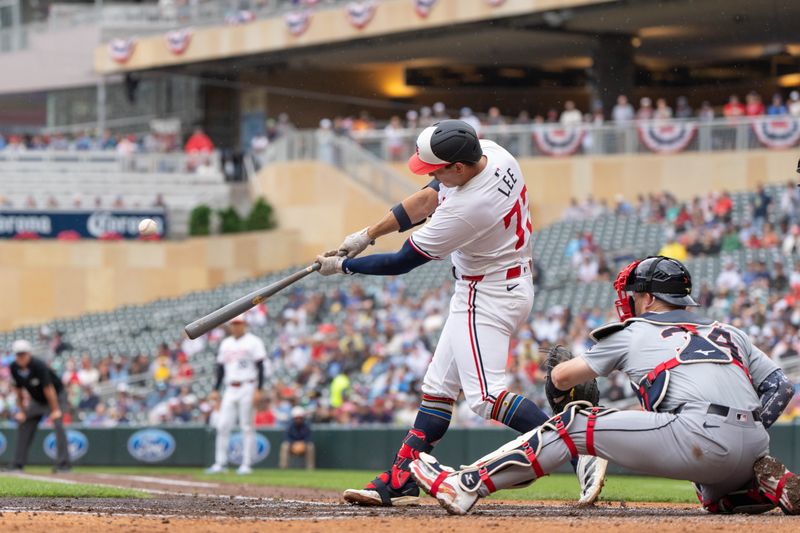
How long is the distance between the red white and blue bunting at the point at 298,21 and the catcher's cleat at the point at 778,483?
92.7ft

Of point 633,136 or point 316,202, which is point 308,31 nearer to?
point 316,202

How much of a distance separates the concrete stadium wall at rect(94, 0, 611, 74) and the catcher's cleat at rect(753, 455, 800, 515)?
2093cm

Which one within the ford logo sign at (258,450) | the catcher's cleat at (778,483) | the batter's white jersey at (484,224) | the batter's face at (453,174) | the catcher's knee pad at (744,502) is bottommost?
the ford logo sign at (258,450)

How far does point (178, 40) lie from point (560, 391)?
31.7 m

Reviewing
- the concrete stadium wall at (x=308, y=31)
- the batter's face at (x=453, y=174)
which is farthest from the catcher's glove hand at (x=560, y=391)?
the concrete stadium wall at (x=308, y=31)

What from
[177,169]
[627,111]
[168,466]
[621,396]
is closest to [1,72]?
[177,169]

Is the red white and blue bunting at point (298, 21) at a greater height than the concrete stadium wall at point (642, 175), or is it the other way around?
the red white and blue bunting at point (298, 21)

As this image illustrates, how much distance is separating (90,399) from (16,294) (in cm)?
1033

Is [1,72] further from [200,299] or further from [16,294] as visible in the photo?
[200,299]

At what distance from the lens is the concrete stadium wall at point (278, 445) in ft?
48.5

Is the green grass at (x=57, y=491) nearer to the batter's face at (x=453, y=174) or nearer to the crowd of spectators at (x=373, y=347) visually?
the batter's face at (x=453, y=174)

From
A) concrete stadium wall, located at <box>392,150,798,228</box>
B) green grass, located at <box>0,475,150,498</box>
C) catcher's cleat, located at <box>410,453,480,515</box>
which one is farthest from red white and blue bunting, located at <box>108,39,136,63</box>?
catcher's cleat, located at <box>410,453,480,515</box>

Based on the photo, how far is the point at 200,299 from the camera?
27.2m

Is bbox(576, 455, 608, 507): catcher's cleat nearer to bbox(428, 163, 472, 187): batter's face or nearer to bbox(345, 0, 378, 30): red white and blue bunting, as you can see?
bbox(428, 163, 472, 187): batter's face
